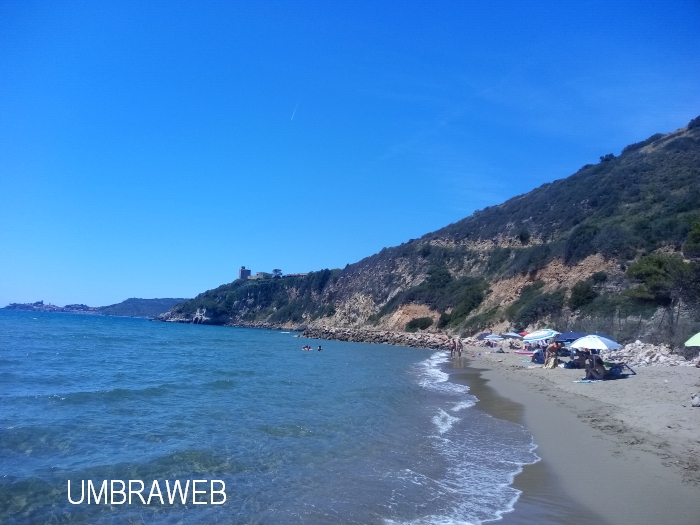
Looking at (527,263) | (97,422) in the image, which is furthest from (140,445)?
(527,263)

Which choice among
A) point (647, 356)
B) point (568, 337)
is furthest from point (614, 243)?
point (647, 356)

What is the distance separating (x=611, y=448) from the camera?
9.05 meters

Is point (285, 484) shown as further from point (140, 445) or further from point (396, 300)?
point (396, 300)

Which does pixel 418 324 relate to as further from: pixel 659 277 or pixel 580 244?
pixel 659 277

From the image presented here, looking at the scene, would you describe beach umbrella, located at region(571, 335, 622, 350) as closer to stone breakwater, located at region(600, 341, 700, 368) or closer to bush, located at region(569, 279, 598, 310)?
stone breakwater, located at region(600, 341, 700, 368)

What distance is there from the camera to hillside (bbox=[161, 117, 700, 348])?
2925cm

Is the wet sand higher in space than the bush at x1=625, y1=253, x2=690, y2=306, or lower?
lower

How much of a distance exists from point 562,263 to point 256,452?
41364mm

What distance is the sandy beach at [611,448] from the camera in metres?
6.31

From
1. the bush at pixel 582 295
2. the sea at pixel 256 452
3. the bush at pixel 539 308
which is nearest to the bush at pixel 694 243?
the bush at pixel 582 295

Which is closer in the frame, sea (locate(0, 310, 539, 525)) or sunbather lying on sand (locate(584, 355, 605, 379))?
sea (locate(0, 310, 539, 525))

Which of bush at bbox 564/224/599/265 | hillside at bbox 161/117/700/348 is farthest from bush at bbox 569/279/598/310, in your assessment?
bush at bbox 564/224/599/265

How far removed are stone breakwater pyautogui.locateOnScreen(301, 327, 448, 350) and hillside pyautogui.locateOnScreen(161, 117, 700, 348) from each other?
426cm

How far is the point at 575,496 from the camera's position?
22.5 ft
